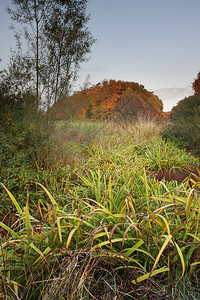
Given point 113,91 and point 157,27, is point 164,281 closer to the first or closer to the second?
point 157,27

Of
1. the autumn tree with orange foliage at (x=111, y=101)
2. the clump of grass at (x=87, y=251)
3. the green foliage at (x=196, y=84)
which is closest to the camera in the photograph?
the clump of grass at (x=87, y=251)

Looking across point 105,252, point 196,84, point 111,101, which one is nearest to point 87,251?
point 105,252

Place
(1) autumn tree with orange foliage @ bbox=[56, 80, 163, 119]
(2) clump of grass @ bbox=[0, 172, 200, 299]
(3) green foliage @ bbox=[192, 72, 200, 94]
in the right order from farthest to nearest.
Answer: (3) green foliage @ bbox=[192, 72, 200, 94] < (1) autumn tree with orange foliage @ bbox=[56, 80, 163, 119] < (2) clump of grass @ bbox=[0, 172, 200, 299]

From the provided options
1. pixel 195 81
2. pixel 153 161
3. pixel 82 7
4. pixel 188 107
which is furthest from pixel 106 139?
pixel 195 81

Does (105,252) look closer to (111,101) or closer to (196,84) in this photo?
(111,101)

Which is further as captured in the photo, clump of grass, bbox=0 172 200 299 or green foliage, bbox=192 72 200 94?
green foliage, bbox=192 72 200 94

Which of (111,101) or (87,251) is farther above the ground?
(111,101)

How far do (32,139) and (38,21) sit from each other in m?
2.18

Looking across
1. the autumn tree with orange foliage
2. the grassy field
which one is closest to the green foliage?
the autumn tree with orange foliage

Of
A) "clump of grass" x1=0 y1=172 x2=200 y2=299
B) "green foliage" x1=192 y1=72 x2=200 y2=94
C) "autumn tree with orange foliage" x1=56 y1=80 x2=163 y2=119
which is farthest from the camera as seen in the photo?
"green foliage" x1=192 y1=72 x2=200 y2=94

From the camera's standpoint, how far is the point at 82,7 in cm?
365

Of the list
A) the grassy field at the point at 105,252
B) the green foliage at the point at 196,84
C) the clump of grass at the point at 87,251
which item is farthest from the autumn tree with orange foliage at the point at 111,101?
the green foliage at the point at 196,84

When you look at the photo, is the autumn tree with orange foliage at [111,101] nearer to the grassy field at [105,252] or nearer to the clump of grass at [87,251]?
the grassy field at [105,252]

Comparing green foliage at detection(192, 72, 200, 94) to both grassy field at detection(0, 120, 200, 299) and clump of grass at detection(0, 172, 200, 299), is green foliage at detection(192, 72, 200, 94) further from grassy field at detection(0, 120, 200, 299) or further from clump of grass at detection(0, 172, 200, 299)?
clump of grass at detection(0, 172, 200, 299)
